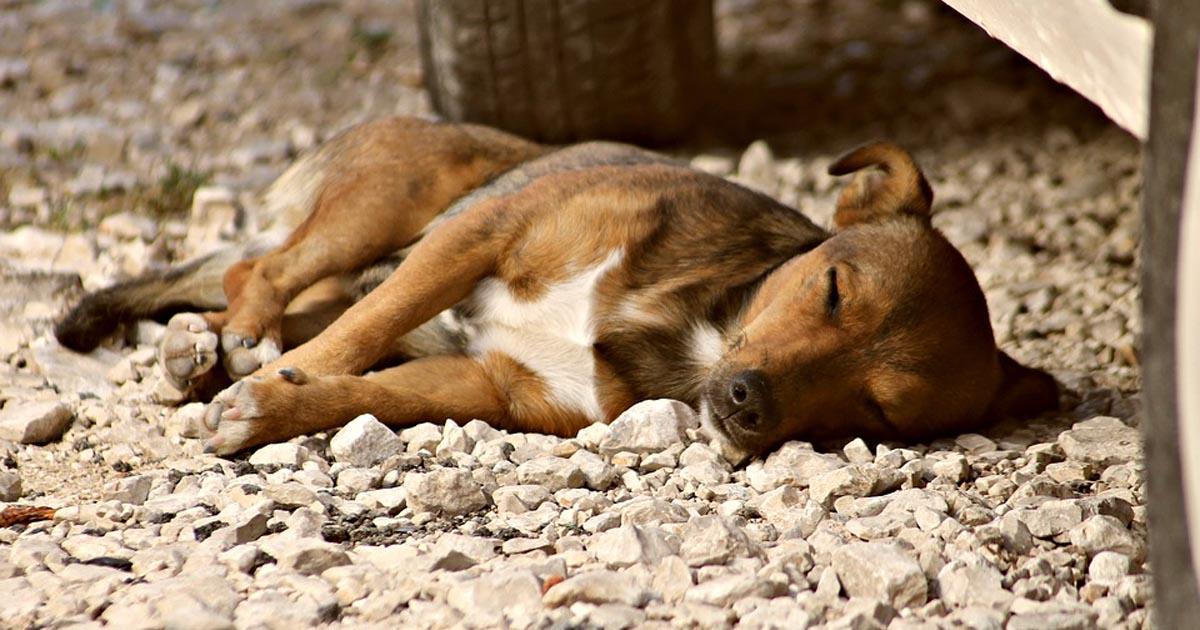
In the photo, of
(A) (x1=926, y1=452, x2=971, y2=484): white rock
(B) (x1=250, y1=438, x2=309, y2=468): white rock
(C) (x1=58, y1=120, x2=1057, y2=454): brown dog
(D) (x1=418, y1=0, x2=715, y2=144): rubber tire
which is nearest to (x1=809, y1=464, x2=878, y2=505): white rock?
(A) (x1=926, y1=452, x2=971, y2=484): white rock

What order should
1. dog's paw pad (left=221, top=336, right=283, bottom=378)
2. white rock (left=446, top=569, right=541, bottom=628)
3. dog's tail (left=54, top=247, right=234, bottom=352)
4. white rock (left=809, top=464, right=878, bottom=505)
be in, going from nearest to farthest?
white rock (left=446, top=569, right=541, bottom=628) < white rock (left=809, top=464, right=878, bottom=505) < dog's paw pad (left=221, top=336, right=283, bottom=378) < dog's tail (left=54, top=247, right=234, bottom=352)

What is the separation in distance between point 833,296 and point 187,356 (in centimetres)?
194

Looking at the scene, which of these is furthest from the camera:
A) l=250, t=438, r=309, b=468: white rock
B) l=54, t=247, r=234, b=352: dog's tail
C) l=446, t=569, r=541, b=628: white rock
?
l=54, t=247, r=234, b=352: dog's tail

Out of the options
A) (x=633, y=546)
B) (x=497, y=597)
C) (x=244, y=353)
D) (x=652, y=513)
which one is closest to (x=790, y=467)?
(x=652, y=513)

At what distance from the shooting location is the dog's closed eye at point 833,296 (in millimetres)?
3908

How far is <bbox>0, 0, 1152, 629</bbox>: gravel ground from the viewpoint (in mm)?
2650

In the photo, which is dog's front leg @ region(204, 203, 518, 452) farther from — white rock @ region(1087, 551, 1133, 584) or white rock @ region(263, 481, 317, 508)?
white rock @ region(1087, 551, 1133, 584)

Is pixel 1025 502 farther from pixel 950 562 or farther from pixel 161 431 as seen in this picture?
pixel 161 431

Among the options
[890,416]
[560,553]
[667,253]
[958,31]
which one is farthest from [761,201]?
[958,31]

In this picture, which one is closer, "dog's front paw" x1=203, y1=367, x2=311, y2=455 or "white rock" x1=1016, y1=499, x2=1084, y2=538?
"white rock" x1=1016, y1=499, x2=1084, y2=538

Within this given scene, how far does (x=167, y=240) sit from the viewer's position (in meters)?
5.48

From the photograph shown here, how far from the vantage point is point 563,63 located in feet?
20.6

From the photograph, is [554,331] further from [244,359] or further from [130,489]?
[130,489]

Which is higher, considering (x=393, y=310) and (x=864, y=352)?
(x=393, y=310)
